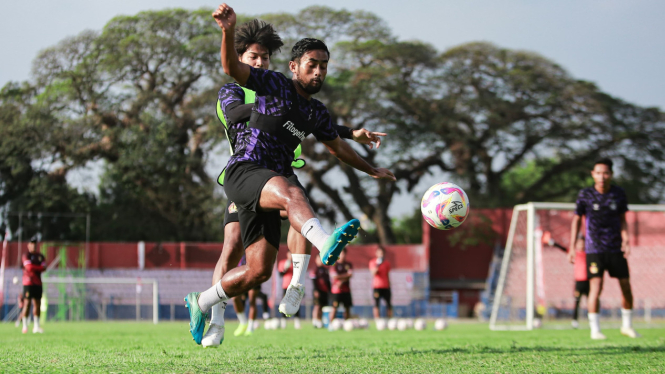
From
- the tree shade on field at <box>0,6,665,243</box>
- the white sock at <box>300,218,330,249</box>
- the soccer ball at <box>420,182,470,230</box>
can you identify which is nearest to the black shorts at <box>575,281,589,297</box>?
the soccer ball at <box>420,182,470,230</box>

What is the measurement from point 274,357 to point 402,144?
96.9 feet

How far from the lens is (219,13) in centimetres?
426

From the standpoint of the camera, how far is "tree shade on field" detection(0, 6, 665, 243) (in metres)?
30.9

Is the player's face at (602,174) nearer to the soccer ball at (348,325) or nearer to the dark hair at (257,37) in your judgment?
the dark hair at (257,37)

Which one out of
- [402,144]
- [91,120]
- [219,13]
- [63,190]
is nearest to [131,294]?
[63,190]

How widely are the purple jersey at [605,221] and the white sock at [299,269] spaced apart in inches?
197

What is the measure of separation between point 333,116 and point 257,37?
26.7 meters

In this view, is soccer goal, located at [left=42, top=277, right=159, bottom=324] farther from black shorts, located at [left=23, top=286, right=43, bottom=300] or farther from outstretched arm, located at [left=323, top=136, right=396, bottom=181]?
outstretched arm, located at [left=323, top=136, right=396, bottom=181]

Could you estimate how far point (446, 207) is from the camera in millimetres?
5578

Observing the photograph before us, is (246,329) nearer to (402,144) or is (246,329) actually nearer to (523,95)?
(402,144)

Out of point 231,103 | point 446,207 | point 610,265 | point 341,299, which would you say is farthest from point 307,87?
point 341,299

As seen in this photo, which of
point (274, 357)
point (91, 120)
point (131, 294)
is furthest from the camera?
point (91, 120)

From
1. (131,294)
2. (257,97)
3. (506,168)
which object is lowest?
(131,294)

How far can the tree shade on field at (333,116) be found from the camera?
30938mm
